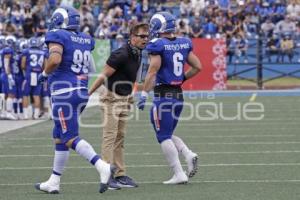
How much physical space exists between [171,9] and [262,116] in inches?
510

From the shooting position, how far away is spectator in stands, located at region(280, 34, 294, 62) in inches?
1085

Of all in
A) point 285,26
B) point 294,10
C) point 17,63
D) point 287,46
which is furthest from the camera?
point 294,10

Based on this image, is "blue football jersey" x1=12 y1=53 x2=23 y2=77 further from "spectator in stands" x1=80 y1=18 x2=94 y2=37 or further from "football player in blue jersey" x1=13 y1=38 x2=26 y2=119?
"spectator in stands" x1=80 y1=18 x2=94 y2=37

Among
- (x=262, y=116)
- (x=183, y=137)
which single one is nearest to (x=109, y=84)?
(x=183, y=137)

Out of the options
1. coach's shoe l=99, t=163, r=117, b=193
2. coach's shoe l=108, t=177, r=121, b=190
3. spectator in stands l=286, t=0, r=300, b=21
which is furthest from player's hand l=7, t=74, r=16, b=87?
spectator in stands l=286, t=0, r=300, b=21

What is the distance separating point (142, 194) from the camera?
27.6ft

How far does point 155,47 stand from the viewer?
30.0 ft

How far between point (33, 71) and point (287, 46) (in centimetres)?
1222

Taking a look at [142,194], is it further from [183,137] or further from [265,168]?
[183,137]

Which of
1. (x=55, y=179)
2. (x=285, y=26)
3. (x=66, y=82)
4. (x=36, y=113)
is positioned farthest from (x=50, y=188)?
(x=285, y=26)

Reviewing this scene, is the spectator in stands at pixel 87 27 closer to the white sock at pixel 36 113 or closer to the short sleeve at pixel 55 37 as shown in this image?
the white sock at pixel 36 113

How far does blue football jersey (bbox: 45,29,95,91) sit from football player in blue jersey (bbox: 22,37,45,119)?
849 centimetres

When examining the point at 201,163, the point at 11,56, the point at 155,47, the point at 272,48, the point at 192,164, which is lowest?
the point at 272,48

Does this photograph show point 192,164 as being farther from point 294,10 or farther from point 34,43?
point 294,10
